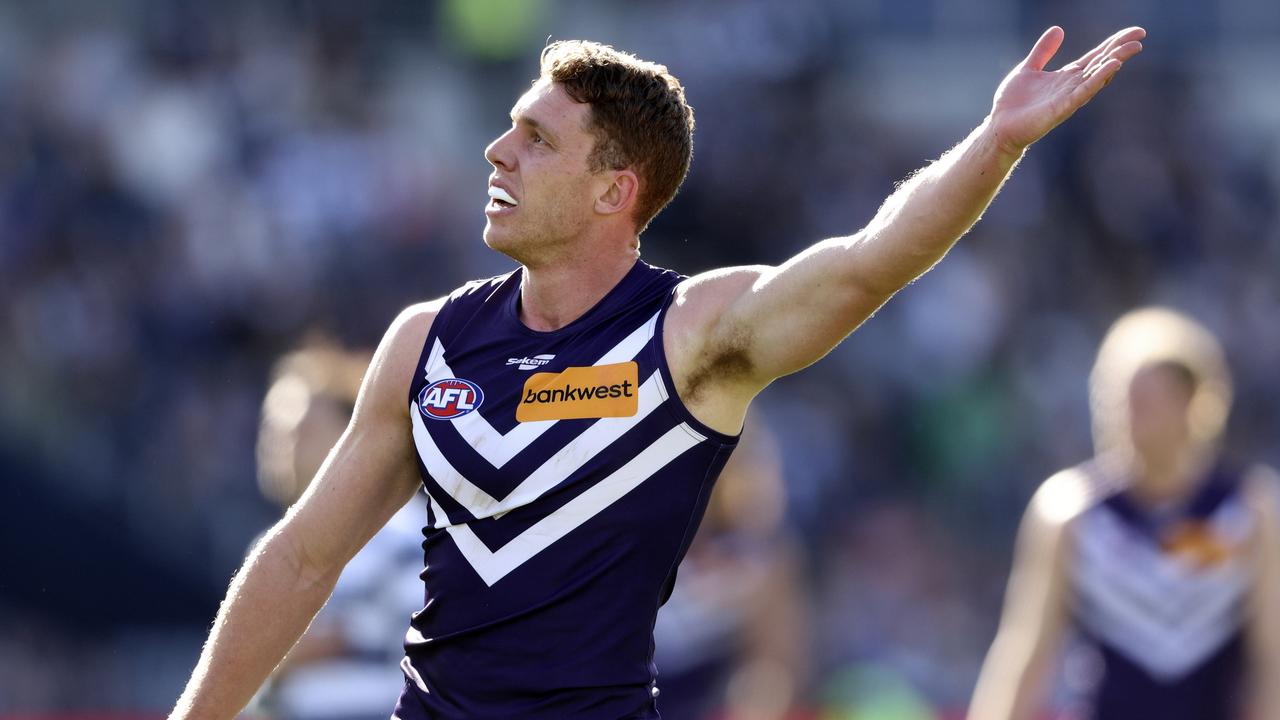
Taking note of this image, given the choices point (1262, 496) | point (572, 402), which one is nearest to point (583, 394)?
point (572, 402)

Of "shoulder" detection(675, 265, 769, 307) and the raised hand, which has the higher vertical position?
"shoulder" detection(675, 265, 769, 307)

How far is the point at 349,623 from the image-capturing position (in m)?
5.80

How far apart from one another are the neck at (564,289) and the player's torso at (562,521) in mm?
122

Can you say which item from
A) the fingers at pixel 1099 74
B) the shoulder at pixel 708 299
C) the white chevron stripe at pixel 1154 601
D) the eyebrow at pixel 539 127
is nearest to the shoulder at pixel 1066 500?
the white chevron stripe at pixel 1154 601

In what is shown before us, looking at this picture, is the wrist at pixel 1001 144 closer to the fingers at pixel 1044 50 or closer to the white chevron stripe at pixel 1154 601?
the fingers at pixel 1044 50

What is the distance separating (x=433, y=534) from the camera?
390 centimetres

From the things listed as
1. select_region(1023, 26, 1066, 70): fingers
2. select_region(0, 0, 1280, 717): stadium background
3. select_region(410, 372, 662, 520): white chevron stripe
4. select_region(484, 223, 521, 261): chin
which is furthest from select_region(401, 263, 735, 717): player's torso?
select_region(0, 0, 1280, 717): stadium background

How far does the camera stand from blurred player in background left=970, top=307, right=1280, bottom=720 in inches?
230

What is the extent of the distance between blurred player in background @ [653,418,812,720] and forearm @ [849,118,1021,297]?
3.57 meters

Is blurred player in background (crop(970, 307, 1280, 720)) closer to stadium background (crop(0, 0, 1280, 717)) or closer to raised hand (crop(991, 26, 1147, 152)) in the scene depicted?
raised hand (crop(991, 26, 1147, 152))

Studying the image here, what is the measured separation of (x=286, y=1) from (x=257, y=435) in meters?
4.88

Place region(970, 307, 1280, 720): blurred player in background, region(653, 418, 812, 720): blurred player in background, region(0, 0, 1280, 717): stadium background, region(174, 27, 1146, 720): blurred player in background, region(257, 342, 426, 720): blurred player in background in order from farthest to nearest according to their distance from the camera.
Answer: region(0, 0, 1280, 717): stadium background → region(653, 418, 812, 720): blurred player in background → region(970, 307, 1280, 720): blurred player in background → region(257, 342, 426, 720): blurred player in background → region(174, 27, 1146, 720): blurred player in background

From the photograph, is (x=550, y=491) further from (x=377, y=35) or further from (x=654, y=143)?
(x=377, y=35)

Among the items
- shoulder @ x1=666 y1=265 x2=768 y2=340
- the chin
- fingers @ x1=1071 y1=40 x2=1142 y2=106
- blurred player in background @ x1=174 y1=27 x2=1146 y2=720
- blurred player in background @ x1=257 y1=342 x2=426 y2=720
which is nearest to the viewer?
fingers @ x1=1071 y1=40 x2=1142 y2=106
